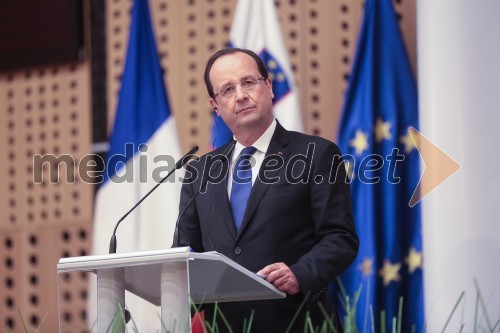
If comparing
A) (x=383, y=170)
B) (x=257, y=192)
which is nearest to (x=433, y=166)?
(x=383, y=170)

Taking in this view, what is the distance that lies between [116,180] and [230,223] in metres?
2.31

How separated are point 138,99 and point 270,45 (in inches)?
30.3

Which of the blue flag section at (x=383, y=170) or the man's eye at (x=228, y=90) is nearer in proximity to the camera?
the man's eye at (x=228, y=90)

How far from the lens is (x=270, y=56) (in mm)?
4309

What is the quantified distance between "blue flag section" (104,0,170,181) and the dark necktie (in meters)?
2.22

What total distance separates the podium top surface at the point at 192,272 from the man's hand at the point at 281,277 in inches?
1.1

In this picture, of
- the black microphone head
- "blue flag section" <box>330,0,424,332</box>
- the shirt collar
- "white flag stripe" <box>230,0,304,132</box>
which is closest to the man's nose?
the shirt collar

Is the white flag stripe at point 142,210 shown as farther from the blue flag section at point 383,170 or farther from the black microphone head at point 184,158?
the black microphone head at point 184,158

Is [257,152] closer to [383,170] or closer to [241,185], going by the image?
[241,185]

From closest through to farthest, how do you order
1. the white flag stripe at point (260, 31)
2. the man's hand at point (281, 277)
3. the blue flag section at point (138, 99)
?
the man's hand at point (281, 277) → the white flag stripe at point (260, 31) → the blue flag section at point (138, 99)

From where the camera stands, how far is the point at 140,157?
14.7ft

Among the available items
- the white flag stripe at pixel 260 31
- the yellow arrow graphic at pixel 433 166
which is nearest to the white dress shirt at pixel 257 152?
the yellow arrow graphic at pixel 433 166

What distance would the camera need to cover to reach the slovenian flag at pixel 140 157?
172 inches

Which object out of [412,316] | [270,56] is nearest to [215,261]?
[412,316]
